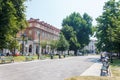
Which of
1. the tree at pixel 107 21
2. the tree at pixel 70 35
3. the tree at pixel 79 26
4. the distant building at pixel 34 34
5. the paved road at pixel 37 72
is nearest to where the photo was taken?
the paved road at pixel 37 72

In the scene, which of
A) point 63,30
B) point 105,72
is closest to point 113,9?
point 63,30

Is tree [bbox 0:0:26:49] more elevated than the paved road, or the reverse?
tree [bbox 0:0:26:49]

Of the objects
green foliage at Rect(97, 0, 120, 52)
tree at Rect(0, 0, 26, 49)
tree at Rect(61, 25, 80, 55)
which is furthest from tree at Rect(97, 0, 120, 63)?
tree at Rect(0, 0, 26, 49)

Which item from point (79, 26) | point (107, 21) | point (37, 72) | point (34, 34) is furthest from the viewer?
point (79, 26)

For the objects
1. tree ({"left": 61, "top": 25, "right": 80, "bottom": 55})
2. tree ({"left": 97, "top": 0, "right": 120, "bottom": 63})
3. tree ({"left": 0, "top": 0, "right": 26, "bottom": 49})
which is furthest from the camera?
tree ({"left": 61, "top": 25, "right": 80, "bottom": 55})

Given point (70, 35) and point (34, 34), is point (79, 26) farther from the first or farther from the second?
point (34, 34)

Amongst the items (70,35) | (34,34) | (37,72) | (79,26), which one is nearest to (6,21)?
(37,72)

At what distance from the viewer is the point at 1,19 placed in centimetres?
3081

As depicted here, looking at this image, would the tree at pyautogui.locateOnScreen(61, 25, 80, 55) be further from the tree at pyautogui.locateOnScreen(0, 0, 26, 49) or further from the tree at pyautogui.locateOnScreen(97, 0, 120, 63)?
the tree at pyautogui.locateOnScreen(0, 0, 26, 49)

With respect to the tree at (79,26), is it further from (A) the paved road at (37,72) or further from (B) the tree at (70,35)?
(A) the paved road at (37,72)

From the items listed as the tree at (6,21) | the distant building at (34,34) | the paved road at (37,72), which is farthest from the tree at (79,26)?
the paved road at (37,72)

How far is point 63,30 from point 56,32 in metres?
27.4

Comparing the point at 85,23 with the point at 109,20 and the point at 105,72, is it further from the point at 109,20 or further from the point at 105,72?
the point at 105,72

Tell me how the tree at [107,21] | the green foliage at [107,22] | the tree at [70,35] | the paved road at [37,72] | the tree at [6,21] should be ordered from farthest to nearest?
the tree at [70,35], the tree at [107,21], the green foliage at [107,22], the tree at [6,21], the paved road at [37,72]
